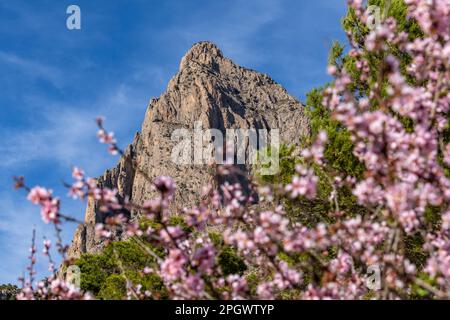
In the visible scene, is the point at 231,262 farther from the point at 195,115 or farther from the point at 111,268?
the point at 195,115

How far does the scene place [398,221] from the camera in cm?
436

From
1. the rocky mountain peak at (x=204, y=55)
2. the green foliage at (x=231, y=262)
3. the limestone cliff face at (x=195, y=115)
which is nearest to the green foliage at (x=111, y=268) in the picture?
the green foliage at (x=231, y=262)

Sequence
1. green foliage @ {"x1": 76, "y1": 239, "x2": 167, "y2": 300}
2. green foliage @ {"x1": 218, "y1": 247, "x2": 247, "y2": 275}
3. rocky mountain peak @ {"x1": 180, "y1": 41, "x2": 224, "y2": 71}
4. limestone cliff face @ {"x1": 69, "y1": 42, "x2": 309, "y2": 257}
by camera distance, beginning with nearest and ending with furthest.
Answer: green foliage @ {"x1": 76, "y1": 239, "x2": 167, "y2": 300}, green foliage @ {"x1": 218, "y1": 247, "x2": 247, "y2": 275}, limestone cliff face @ {"x1": 69, "y1": 42, "x2": 309, "y2": 257}, rocky mountain peak @ {"x1": 180, "y1": 41, "x2": 224, "y2": 71}

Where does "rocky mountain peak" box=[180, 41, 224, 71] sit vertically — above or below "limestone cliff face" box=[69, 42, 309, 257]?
above

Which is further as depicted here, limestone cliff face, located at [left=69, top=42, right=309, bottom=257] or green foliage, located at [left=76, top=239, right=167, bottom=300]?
limestone cliff face, located at [left=69, top=42, right=309, bottom=257]

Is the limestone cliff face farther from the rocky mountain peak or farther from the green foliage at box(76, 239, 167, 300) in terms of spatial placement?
the green foliage at box(76, 239, 167, 300)

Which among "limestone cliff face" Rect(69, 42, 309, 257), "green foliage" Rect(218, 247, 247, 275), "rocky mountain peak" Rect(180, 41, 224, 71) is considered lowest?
"green foliage" Rect(218, 247, 247, 275)

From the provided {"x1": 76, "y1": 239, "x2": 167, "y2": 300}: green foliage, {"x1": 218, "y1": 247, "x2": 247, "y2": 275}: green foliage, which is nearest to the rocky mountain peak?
{"x1": 76, "y1": 239, "x2": 167, "y2": 300}: green foliage

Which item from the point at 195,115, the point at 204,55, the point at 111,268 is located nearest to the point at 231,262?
the point at 111,268

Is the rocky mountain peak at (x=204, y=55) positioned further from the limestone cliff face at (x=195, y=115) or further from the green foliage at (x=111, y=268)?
the green foliage at (x=111, y=268)

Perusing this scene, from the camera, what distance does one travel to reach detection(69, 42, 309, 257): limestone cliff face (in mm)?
136375

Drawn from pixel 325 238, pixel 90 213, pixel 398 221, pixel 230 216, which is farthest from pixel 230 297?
pixel 90 213

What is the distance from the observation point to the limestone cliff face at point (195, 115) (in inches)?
5369
